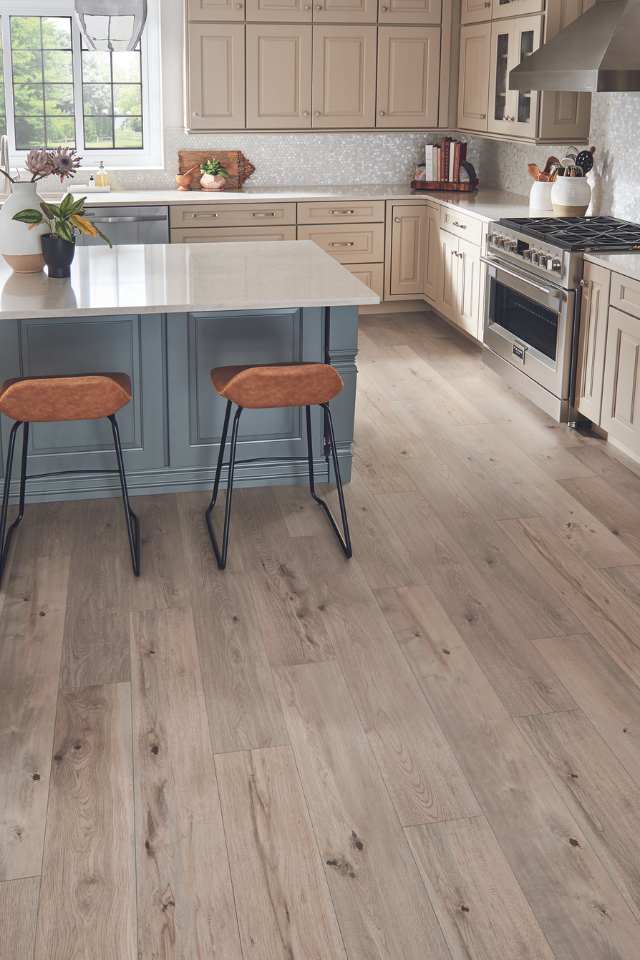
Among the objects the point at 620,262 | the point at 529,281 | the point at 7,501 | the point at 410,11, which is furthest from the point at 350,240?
the point at 7,501

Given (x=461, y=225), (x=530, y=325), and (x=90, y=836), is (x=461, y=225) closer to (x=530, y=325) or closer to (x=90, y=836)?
(x=530, y=325)

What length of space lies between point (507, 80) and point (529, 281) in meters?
1.55

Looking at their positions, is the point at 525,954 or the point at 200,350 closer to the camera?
the point at 525,954

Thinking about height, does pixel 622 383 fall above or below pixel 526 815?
above

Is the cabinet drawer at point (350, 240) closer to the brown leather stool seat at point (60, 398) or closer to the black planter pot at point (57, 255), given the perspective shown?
the black planter pot at point (57, 255)

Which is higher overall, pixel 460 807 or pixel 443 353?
pixel 443 353

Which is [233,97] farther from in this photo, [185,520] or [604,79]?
[185,520]

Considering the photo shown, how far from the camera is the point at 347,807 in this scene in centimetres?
239

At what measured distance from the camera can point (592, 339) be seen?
4637 millimetres

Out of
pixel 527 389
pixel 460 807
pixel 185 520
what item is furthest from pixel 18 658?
pixel 527 389

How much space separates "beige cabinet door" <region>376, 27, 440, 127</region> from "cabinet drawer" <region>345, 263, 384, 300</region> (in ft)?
3.05

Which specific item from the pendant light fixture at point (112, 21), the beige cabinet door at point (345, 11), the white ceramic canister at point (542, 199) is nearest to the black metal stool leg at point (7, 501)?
the pendant light fixture at point (112, 21)

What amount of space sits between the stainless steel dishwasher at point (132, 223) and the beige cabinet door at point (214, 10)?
119 cm

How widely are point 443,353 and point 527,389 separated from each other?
43.3 inches
